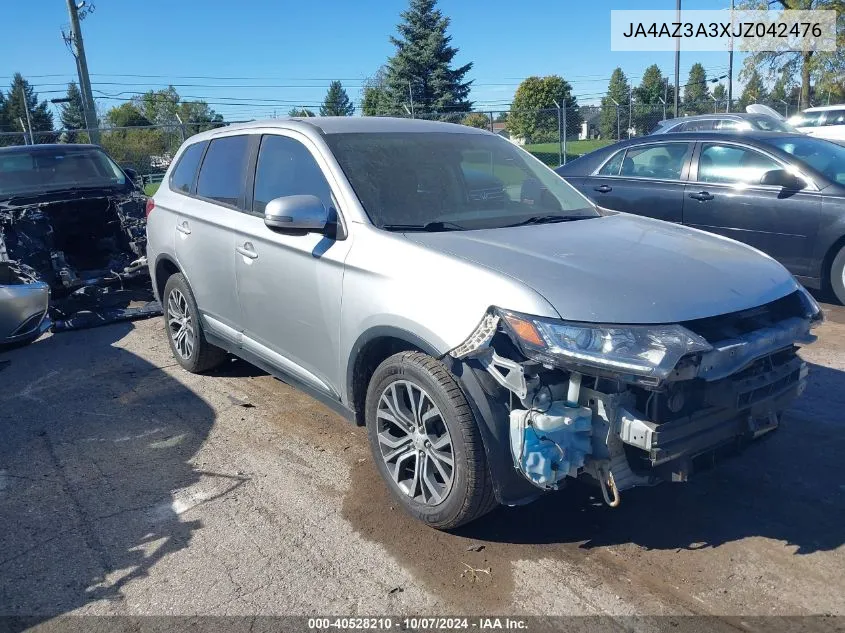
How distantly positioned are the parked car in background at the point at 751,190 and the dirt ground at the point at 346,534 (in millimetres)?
2401

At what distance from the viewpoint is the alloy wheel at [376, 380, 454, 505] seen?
10.3 feet

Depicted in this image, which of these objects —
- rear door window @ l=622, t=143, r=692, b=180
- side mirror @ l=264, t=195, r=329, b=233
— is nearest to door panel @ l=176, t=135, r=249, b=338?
side mirror @ l=264, t=195, r=329, b=233

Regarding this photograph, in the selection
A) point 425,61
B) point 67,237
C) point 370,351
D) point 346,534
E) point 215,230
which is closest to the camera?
point 346,534

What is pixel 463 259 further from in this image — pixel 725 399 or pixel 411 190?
pixel 725 399

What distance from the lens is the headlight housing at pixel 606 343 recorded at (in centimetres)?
265

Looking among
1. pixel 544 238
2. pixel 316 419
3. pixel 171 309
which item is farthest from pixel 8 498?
pixel 544 238

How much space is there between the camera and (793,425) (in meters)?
4.29

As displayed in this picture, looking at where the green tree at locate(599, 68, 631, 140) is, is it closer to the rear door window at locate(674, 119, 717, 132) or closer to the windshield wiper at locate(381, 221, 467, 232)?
the rear door window at locate(674, 119, 717, 132)

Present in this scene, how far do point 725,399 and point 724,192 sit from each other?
4964mm

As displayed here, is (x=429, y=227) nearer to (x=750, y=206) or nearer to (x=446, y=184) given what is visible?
(x=446, y=184)

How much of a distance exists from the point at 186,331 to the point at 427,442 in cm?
307

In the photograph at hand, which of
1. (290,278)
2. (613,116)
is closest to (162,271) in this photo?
(290,278)

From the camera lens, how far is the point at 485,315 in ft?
9.44

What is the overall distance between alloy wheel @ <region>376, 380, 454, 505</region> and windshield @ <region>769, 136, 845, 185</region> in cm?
549
